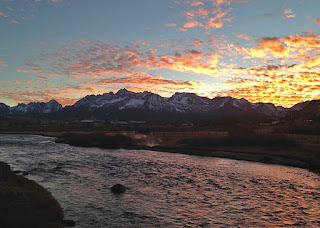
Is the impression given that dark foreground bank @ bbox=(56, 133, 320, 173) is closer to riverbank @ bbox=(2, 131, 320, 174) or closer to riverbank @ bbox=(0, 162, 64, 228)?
riverbank @ bbox=(2, 131, 320, 174)

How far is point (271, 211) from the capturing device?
2866 centimetres

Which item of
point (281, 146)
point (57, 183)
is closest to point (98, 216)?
point (57, 183)

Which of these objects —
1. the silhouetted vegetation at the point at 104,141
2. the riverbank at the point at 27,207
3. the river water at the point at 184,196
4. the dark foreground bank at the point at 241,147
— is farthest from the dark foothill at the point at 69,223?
the silhouetted vegetation at the point at 104,141

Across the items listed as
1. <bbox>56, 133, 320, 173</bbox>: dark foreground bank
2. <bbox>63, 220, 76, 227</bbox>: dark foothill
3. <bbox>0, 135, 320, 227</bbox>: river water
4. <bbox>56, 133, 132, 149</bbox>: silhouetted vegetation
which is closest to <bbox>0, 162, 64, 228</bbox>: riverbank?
<bbox>63, 220, 76, 227</bbox>: dark foothill

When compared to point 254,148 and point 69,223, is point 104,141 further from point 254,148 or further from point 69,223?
point 69,223

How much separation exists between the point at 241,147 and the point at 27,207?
76190mm

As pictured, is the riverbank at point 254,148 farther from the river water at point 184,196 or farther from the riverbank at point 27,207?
the riverbank at point 27,207

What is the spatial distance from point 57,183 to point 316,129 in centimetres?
10309

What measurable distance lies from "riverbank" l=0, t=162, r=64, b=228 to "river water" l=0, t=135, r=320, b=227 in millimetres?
1806

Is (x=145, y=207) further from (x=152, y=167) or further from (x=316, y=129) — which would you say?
(x=316, y=129)

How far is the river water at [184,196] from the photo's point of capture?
2539 centimetres

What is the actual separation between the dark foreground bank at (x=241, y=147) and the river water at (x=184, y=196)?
13.2m

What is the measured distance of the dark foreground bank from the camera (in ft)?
212

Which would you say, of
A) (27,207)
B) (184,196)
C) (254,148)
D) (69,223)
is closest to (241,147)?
(254,148)
